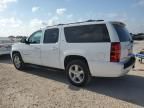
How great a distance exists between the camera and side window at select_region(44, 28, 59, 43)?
6555 millimetres

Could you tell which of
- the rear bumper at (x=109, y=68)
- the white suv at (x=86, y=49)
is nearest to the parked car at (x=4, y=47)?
the white suv at (x=86, y=49)

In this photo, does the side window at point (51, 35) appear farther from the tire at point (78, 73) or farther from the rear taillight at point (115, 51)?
the rear taillight at point (115, 51)

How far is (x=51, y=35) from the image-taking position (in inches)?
268

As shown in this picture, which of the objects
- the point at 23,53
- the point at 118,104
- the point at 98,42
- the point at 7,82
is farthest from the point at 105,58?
the point at 23,53

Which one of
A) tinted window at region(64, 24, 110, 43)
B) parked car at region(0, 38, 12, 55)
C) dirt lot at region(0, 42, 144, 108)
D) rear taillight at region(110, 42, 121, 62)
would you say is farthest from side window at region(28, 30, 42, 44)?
parked car at region(0, 38, 12, 55)

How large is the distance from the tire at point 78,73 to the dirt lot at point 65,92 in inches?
8.2

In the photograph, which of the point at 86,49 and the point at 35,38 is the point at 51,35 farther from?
the point at 86,49

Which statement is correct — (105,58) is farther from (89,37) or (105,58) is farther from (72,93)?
(72,93)

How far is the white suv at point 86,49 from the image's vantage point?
5.07 metres

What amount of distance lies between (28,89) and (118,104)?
2784mm

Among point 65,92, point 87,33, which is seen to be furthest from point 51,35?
point 65,92

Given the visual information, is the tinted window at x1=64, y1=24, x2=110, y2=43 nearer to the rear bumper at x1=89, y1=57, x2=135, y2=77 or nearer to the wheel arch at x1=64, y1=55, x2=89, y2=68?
the wheel arch at x1=64, y1=55, x2=89, y2=68

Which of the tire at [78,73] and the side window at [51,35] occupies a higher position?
the side window at [51,35]

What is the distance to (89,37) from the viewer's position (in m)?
5.49
